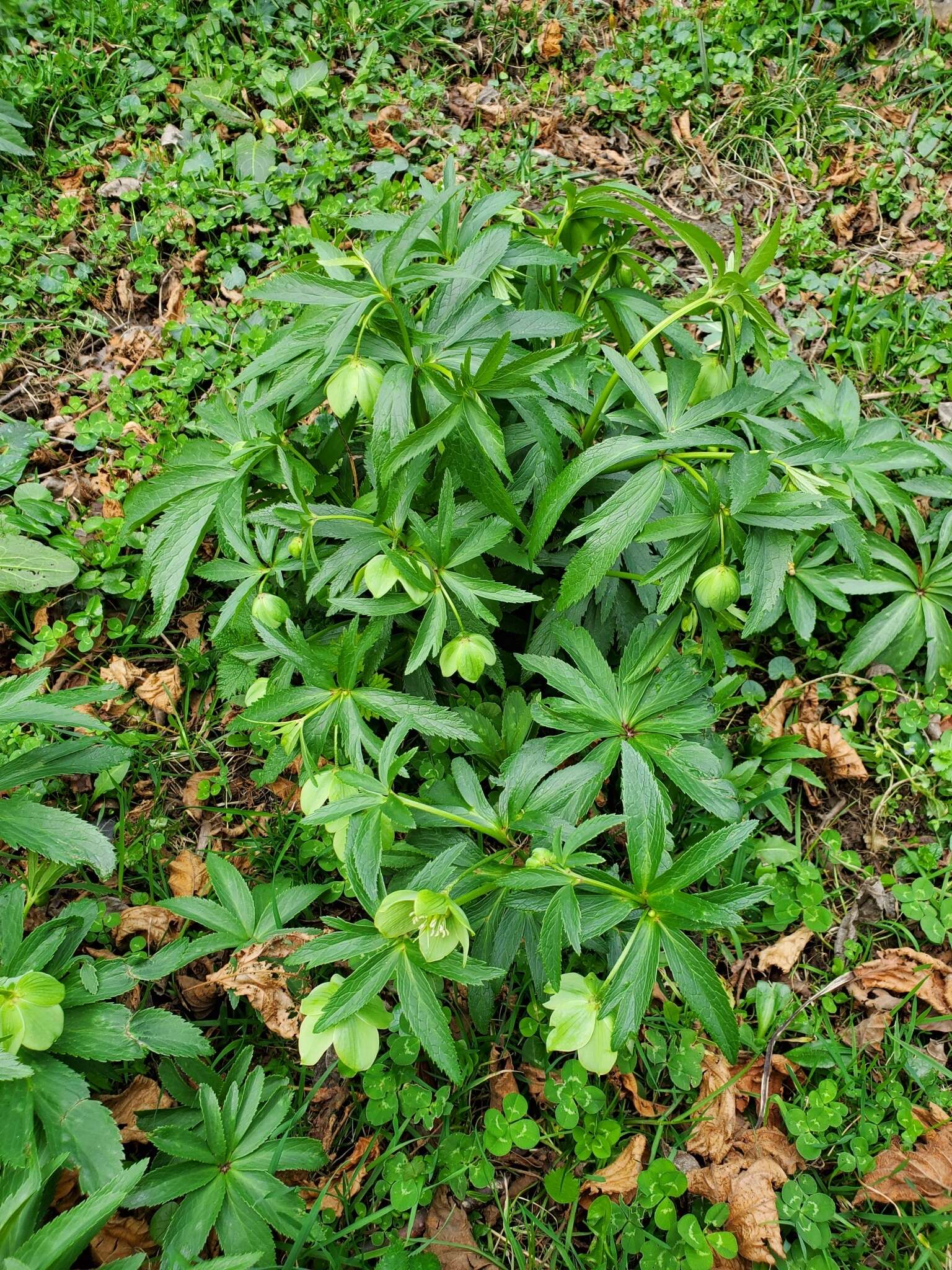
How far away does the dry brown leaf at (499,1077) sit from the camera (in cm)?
186

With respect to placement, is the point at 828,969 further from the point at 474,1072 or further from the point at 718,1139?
the point at 474,1072

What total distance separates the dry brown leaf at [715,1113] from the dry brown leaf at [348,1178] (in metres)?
0.68

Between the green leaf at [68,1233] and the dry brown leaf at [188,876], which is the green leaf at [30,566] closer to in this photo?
the dry brown leaf at [188,876]

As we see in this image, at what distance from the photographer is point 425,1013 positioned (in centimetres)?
138

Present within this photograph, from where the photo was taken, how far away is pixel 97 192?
3.19 metres

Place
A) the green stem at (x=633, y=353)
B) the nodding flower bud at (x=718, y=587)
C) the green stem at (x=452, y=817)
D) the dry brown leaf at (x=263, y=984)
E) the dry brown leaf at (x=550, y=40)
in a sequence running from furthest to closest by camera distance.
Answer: the dry brown leaf at (x=550, y=40), the dry brown leaf at (x=263, y=984), the green stem at (x=633, y=353), the nodding flower bud at (x=718, y=587), the green stem at (x=452, y=817)

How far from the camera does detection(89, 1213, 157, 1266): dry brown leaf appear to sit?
1604 mm

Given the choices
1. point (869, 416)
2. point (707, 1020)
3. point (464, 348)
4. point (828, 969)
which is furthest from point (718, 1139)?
point (869, 416)

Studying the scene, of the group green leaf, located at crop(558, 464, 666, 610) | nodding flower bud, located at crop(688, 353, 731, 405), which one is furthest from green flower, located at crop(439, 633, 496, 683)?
nodding flower bud, located at crop(688, 353, 731, 405)

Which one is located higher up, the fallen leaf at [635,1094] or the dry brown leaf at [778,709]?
the dry brown leaf at [778,709]

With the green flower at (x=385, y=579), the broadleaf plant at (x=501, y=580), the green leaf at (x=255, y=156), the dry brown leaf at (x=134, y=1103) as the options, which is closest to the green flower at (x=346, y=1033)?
the broadleaf plant at (x=501, y=580)

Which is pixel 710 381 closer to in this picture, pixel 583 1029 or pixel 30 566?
pixel 583 1029

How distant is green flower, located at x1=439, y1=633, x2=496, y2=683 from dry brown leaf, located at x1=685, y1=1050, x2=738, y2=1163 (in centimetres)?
104

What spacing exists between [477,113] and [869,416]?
2110mm
